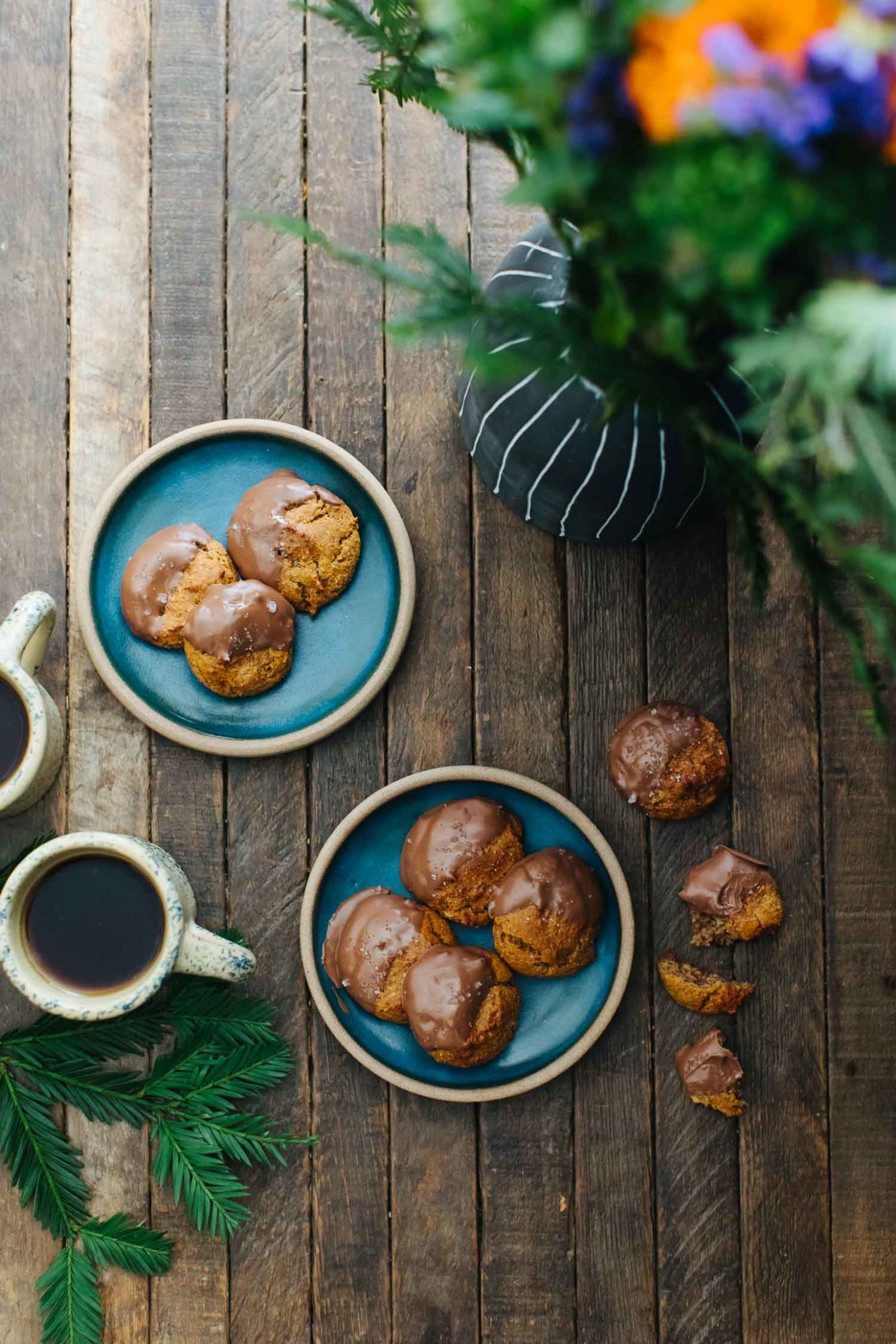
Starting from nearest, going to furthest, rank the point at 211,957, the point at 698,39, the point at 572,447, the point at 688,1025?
the point at 698,39, the point at 572,447, the point at 211,957, the point at 688,1025

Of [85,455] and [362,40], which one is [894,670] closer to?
[362,40]

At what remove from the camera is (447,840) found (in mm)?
1077

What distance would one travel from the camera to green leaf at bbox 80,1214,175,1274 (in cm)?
112

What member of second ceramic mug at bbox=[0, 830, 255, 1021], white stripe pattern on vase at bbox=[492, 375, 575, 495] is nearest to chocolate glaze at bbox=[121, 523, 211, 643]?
second ceramic mug at bbox=[0, 830, 255, 1021]

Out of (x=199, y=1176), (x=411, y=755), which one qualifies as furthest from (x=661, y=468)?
(x=199, y=1176)

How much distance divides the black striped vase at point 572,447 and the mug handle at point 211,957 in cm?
50

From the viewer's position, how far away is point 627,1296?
1.14 m

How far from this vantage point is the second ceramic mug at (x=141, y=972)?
1000 millimetres

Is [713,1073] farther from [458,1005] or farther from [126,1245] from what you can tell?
[126,1245]

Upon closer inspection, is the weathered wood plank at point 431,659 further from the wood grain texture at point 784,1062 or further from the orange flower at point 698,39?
the orange flower at point 698,39

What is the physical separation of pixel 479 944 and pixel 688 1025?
0.23 meters

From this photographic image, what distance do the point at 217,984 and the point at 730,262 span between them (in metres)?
0.89

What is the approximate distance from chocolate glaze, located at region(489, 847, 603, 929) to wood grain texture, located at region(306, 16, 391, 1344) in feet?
0.59

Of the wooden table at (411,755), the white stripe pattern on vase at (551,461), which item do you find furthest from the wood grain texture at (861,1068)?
the white stripe pattern on vase at (551,461)
